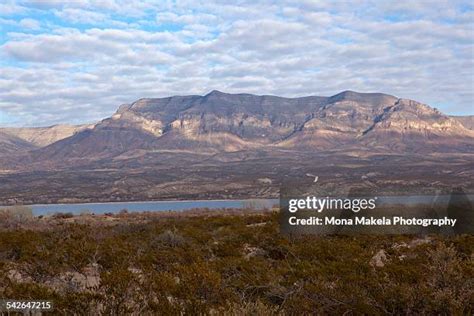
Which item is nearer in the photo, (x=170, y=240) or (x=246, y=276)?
(x=246, y=276)

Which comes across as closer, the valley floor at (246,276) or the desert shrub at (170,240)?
the valley floor at (246,276)

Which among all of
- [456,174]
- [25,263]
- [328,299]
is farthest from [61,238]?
[456,174]

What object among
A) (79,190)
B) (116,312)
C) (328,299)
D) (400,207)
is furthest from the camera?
(79,190)

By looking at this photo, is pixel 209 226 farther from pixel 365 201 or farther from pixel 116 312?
pixel 116 312

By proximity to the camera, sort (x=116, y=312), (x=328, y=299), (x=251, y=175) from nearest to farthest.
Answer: (x=116, y=312) < (x=328, y=299) < (x=251, y=175)

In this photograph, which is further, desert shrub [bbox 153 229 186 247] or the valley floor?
desert shrub [bbox 153 229 186 247]

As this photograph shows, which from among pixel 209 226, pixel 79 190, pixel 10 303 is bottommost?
pixel 79 190

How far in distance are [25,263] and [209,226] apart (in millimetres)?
10192

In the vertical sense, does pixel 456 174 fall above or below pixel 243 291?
below

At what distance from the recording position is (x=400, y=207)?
66.3ft

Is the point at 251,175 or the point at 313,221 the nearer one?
the point at 313,221

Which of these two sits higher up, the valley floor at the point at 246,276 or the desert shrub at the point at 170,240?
the valley floor at the point at 246,276

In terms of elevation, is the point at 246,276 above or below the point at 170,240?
above

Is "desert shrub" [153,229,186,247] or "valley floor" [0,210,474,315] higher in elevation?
"valley floor" [0,210,474,315]
